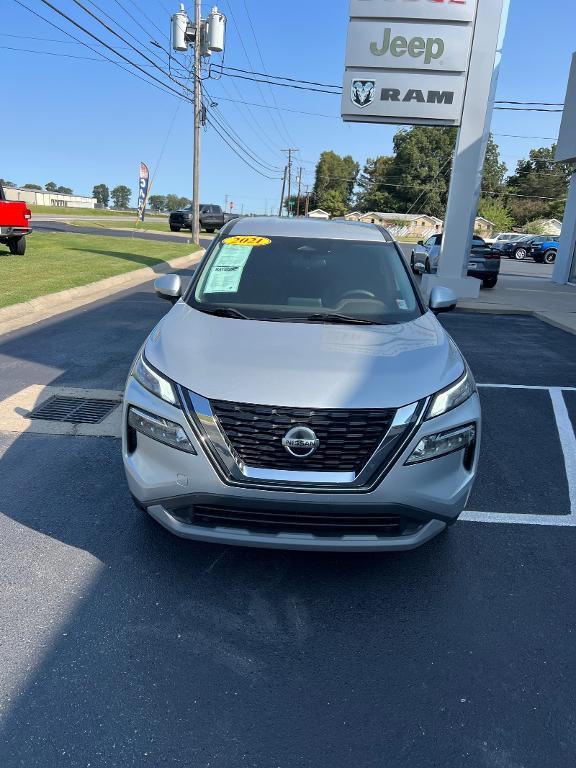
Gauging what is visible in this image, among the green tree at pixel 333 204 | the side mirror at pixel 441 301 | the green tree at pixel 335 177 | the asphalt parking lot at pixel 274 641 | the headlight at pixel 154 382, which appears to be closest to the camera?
the asphalt parking lot at pixel 274 641

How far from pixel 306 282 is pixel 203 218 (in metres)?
35.7

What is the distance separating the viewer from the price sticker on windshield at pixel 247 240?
4402mm

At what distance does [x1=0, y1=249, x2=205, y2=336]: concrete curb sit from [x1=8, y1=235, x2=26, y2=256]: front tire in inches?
120

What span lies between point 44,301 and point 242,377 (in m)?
7.91

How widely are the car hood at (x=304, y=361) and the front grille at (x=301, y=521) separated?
0.49 meters

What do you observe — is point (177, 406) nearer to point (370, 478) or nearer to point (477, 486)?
point (370, 478)

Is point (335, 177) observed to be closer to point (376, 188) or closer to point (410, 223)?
point (376, 188)

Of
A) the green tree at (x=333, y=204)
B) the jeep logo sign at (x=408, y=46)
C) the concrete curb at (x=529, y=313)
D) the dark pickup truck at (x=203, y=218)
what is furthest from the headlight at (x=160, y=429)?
the green tree at (x=333, y=204)

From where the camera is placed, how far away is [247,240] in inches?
175

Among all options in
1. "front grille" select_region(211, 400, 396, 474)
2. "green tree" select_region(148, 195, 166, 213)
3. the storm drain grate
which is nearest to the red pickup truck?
the storm drain grate

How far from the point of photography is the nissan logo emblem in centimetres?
262

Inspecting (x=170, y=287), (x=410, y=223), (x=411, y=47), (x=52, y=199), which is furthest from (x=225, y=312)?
(x=52, y=199)

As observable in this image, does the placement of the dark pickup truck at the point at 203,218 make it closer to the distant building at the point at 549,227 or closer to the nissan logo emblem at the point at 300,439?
the nissan logo emblem at the point at 300,439

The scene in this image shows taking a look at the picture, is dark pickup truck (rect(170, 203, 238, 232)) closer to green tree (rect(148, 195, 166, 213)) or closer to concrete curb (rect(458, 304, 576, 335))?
concrete curb (rect(458, 304, 576, 335))
